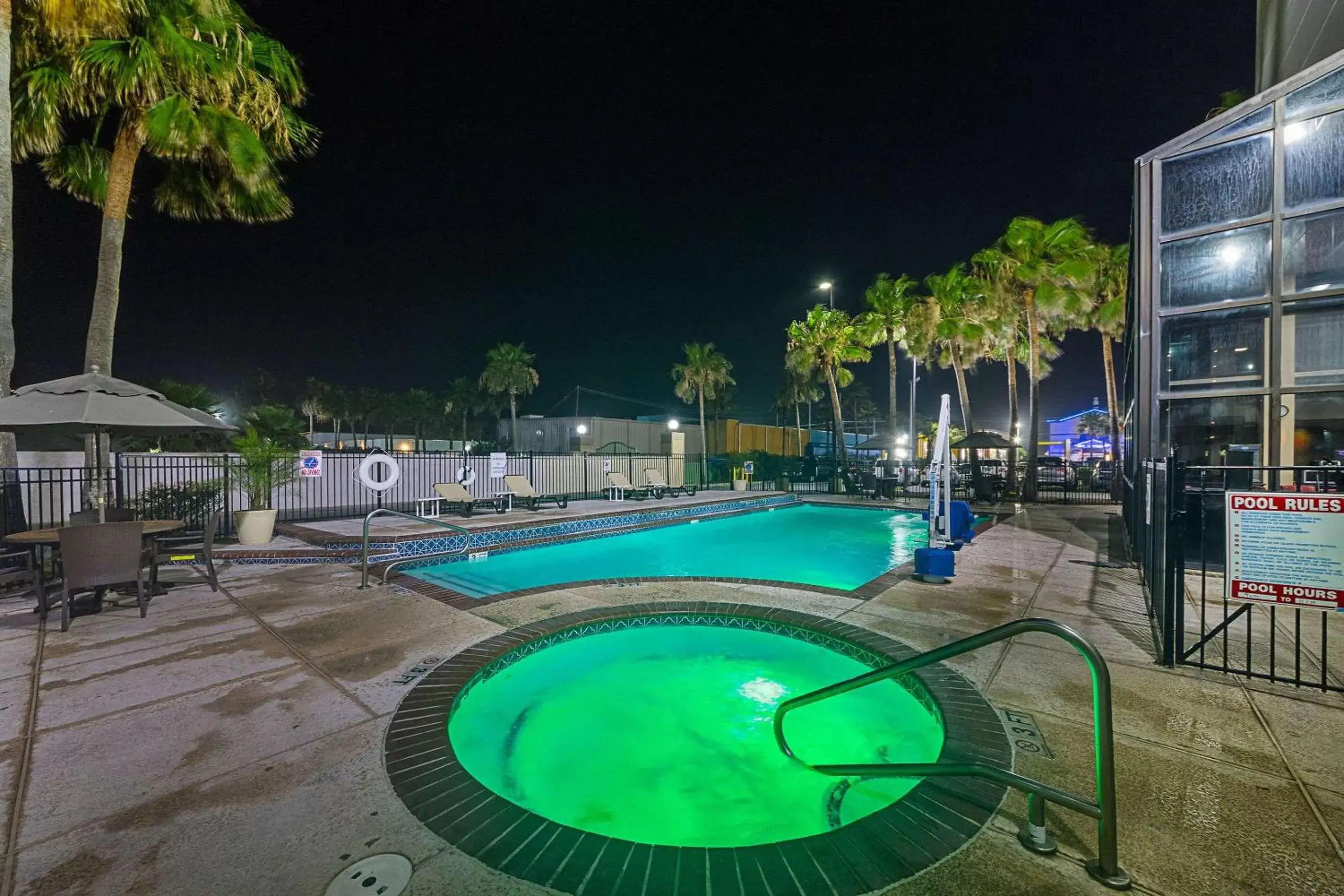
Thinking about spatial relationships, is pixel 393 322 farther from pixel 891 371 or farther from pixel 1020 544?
pixel 1020 544

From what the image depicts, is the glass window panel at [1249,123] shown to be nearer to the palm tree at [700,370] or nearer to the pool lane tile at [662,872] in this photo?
the pool lane tile at [662,872]

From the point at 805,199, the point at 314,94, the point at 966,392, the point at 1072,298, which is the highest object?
the point at 805,199

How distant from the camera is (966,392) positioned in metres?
19.6

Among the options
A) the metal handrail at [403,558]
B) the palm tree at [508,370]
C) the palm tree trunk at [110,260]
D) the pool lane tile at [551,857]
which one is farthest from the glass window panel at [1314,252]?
the palm tree at [508,370]

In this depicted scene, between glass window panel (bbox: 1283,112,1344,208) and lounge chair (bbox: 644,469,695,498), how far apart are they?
13160 mm

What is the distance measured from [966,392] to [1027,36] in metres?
11.4

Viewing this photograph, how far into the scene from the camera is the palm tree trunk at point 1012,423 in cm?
1638

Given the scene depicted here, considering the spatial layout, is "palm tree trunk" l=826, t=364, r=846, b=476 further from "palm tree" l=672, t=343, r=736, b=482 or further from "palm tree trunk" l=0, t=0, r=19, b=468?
"palm tree trunk" l=0, t=0, r=19, b=468

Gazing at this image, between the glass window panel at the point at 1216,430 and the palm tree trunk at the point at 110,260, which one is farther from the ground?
the palm tree trunk at the point at 110,260

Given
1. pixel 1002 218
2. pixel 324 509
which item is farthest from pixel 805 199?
pixel 324 509

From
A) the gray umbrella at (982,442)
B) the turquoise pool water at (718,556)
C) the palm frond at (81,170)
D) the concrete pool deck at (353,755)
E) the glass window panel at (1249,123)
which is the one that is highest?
the palm frond at (81,170)

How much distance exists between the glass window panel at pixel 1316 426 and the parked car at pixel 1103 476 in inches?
456

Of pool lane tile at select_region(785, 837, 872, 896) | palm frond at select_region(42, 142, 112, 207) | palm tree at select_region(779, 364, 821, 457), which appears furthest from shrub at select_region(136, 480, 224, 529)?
palm tree at select_region(779, 364, 821, 457)

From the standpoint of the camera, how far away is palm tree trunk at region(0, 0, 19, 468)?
19.7ft
